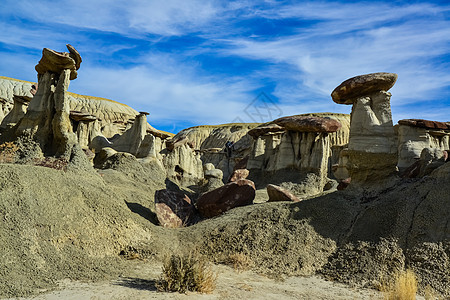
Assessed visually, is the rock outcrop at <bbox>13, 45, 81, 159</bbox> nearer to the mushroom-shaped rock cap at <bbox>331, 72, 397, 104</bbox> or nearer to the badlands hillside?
the badlands hillside

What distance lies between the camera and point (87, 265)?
222 inches

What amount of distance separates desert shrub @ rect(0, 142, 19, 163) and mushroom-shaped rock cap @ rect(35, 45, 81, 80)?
2664mm

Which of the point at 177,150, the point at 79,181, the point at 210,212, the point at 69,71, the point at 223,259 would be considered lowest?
the point at 223,259

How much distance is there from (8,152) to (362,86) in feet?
29.1

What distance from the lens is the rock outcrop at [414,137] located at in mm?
16531

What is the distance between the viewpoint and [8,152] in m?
9.49

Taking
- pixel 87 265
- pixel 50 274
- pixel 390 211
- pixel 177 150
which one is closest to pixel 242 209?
pixel 390 211

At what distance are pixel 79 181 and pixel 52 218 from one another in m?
1.60

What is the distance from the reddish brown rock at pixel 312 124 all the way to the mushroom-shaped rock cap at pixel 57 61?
8619 millimetres

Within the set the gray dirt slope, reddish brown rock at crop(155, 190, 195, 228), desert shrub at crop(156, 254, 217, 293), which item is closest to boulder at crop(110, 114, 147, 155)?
reddish brown rock at crop(155, 190, 195, 228)

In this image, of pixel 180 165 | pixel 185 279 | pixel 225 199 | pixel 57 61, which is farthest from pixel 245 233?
pixel 180 165

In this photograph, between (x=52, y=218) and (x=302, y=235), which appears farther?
(x=302, y=235)

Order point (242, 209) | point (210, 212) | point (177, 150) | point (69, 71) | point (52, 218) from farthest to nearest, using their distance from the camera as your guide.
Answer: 1. point (177, 150)
2. point (69, 71)
3. point (210, 212)
4. point (242, 209)
5. point (52, 218)

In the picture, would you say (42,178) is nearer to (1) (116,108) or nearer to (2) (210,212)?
(2) (210,212)
